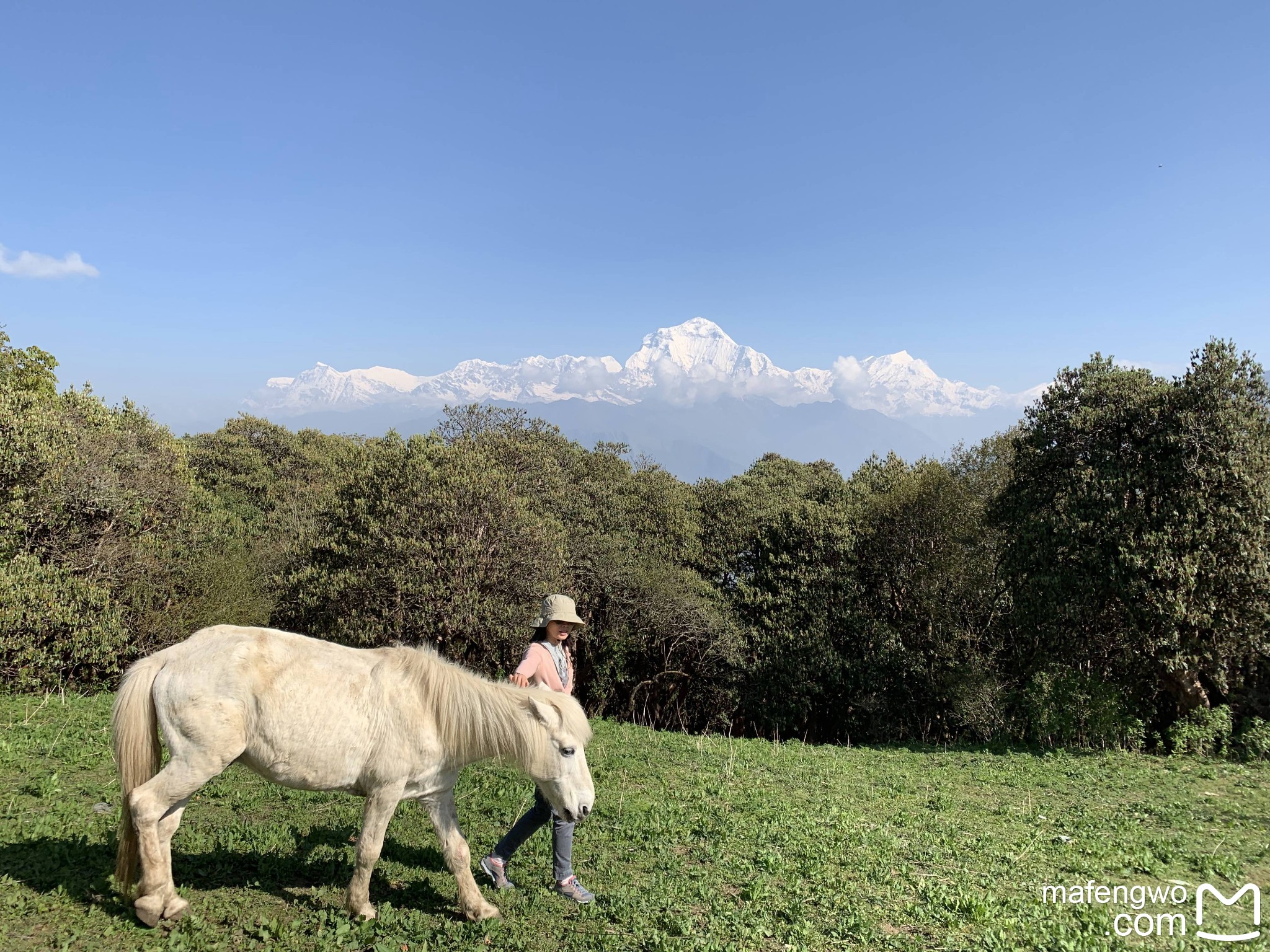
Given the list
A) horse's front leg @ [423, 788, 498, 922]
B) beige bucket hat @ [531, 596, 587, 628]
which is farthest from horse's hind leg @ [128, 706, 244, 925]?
beige bucket hat @ [531, 596, 587, 628]

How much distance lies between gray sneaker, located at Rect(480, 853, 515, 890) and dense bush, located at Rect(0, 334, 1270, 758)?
40.0ft

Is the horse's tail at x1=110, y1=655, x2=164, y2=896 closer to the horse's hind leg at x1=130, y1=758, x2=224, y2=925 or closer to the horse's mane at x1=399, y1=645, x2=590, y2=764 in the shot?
the horse's hind leg at x1=130, y1=758, x2=224, y2=925

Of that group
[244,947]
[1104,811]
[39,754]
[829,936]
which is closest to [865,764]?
[1104,811]

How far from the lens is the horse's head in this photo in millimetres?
5168

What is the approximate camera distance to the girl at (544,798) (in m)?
5.59

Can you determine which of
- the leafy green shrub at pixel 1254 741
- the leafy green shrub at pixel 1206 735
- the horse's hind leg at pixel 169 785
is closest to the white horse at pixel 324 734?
the horse's hind leg at pixel 169 785

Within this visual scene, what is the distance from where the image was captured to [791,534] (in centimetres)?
2408

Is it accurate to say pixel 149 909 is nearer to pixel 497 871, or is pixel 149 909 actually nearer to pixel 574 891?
pixel 497 871

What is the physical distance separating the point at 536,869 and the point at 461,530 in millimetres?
12945

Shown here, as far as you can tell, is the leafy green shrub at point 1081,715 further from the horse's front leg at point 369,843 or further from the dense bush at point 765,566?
the horse's front leg at point 369,843

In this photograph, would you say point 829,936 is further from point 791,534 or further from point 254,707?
point 791,534

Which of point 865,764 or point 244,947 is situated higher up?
point 244,947

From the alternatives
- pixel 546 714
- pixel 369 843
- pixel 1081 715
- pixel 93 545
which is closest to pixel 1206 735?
pixel 1081 715

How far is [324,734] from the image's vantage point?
16.5ft
